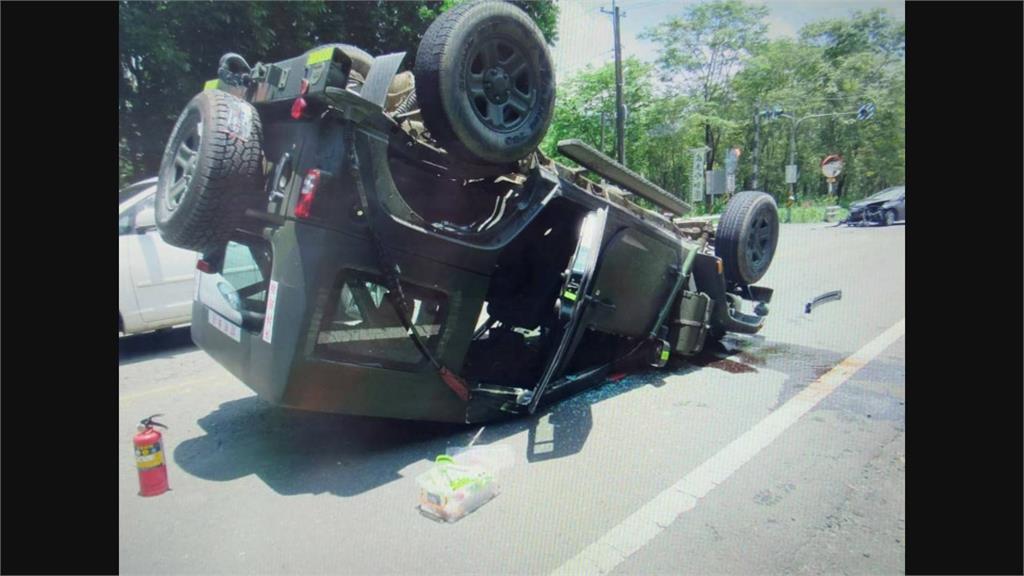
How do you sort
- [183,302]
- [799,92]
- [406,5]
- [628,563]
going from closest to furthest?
1. [628,563]
2. [183,302]
3. [799,92]
4. [406,5]

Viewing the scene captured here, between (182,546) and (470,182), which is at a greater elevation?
(470,182)

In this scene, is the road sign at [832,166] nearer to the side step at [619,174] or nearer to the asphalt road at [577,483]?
the asphalt road at [577,483]

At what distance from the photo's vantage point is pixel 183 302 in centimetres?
621

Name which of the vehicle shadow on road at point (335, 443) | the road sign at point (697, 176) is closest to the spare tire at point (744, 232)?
the road sign at point (697, 176)

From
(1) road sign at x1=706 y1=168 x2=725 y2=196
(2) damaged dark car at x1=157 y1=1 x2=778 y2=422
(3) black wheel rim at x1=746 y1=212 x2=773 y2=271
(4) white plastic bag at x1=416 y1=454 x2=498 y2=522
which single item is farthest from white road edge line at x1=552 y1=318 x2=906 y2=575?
(1) road sign at x1=706 y1=168 x2=725 y2=196

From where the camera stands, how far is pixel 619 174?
14.9 feet

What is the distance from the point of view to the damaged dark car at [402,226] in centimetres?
302

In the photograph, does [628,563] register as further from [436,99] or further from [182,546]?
[436,99]

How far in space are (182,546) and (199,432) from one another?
1.47 metres

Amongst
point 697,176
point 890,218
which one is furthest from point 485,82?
point 890,218

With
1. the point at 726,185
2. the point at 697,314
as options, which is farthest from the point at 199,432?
the point at 726,185

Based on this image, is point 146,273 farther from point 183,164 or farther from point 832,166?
point 832,166

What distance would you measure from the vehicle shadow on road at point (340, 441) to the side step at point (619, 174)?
1490 millimetres

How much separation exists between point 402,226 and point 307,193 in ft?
1.69
